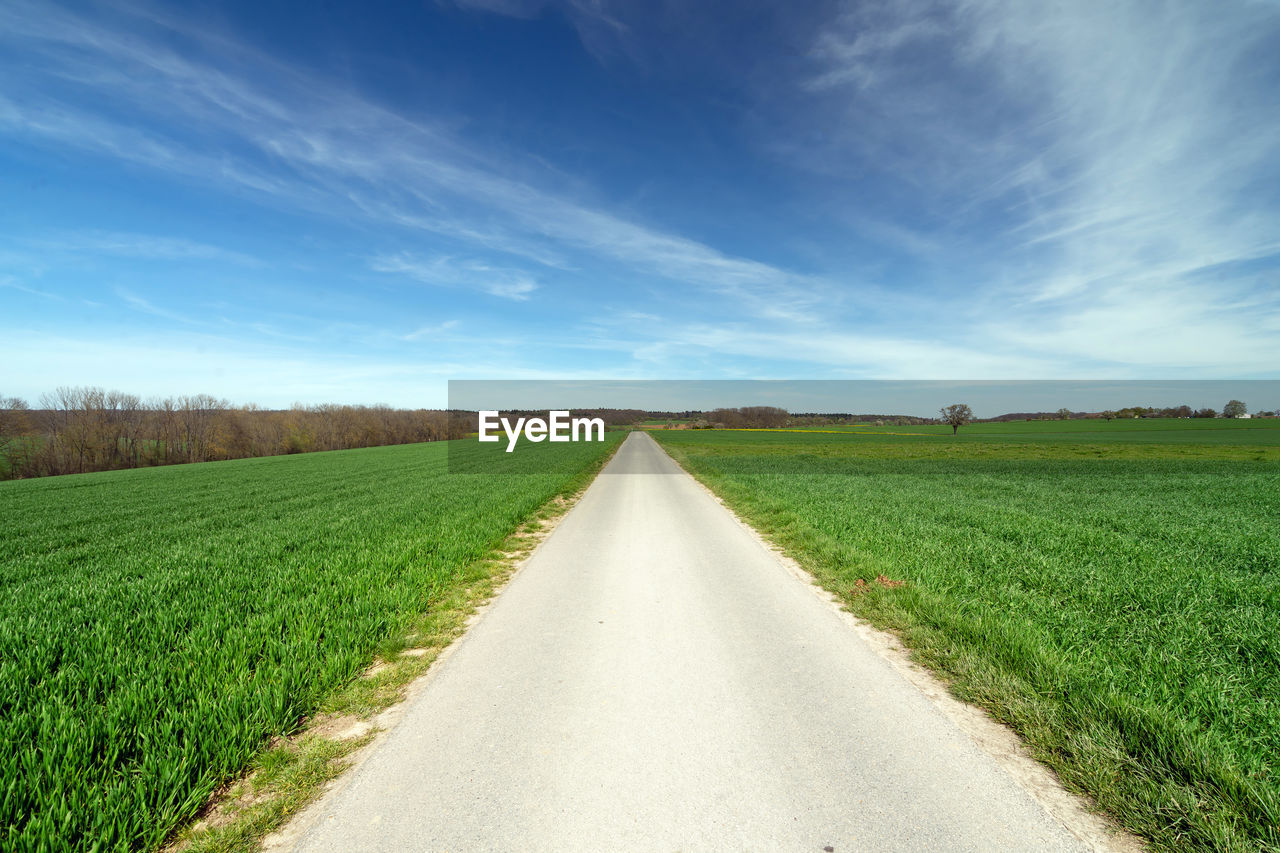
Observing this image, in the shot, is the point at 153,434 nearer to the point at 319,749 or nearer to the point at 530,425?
the point at 530,425

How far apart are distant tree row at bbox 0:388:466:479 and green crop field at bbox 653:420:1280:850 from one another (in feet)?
216

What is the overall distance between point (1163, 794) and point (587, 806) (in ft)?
10.6

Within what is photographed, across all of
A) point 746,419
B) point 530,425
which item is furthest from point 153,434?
point 746,419

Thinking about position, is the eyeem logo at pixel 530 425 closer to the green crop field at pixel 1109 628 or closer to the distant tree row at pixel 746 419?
the green crop field at pixel 1109 628

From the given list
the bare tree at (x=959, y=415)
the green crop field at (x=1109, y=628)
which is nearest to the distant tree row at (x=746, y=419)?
the bare tree at (x=959, y=415)

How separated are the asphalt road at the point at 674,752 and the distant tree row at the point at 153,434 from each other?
6327 centimetres

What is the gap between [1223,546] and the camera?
855 centimetres

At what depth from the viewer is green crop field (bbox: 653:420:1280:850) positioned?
288 cm

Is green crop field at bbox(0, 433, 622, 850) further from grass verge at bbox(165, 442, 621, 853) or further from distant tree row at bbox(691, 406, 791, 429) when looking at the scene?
distant tree row at bbox(691, 406, 791, 429)

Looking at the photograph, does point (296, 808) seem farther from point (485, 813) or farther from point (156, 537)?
point (156, 537)

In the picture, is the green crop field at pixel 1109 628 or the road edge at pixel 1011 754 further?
the green crop field at pixel 1109 628

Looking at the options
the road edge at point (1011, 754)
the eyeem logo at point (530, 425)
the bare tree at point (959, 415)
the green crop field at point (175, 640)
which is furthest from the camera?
the bare tree at point (959, 415)

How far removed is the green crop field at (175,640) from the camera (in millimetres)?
2803

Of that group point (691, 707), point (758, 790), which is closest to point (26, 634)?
point (691, 707)
